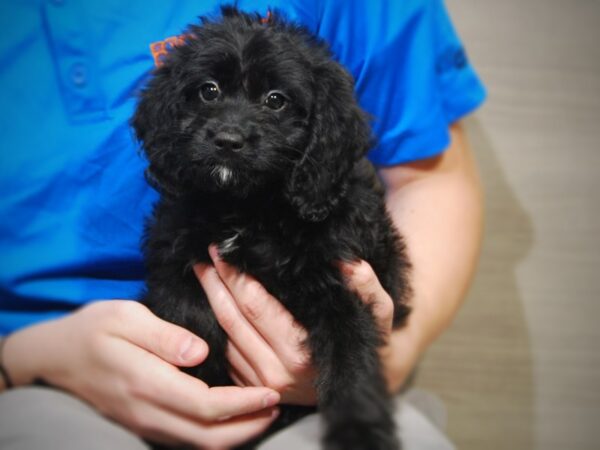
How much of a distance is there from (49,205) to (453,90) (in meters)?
0.75

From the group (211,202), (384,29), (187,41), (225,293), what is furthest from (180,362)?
(384,29)

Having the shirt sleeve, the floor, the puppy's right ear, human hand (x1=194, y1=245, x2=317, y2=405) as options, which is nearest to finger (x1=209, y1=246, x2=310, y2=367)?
human hand (x1=194, y1=245, x2=317, y2=405)

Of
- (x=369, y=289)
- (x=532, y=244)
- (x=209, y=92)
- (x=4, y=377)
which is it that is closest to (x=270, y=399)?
(x=369, y=289)

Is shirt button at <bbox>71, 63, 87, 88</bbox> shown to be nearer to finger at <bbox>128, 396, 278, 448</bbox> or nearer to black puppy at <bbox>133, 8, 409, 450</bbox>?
black puppy at <bbox>133, 8, 409, 450</bbox>

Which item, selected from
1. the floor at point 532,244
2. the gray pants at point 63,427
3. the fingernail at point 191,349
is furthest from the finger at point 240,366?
the floor at point 532,244

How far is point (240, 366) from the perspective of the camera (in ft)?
2.46

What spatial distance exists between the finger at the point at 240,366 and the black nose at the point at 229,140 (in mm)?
319

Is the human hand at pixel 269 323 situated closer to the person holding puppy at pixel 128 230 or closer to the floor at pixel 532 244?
the person holding puppy at pixel 128 230

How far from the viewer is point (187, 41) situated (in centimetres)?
69

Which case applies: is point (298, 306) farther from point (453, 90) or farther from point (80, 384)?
point (453, 90)

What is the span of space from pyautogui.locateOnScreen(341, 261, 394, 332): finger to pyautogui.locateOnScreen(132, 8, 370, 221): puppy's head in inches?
3.7

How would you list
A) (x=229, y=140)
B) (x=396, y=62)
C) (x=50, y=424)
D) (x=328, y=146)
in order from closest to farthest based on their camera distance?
(x=50, y=424) < (x=229, y=140) < (x=328, y=146) < (x=396, y=62)

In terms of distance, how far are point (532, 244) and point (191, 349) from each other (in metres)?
1.06

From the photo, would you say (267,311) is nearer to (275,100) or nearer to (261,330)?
(261,330)
